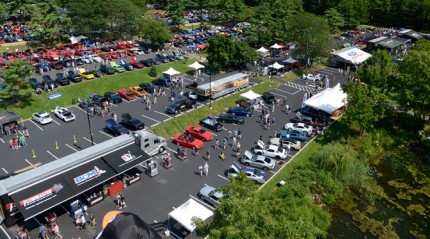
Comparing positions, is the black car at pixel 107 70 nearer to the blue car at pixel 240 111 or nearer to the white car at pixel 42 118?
the white car at pixel 42 118

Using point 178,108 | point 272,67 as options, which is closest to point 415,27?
point 272,67

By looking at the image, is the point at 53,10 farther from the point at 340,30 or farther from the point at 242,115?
the point at 340,30

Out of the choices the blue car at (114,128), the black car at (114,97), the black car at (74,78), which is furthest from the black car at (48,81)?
the blue car at (114,128)

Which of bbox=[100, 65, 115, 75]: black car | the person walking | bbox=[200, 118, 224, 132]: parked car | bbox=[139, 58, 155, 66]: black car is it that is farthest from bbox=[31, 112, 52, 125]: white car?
bbox=[139, 58, 155, 66]: black car

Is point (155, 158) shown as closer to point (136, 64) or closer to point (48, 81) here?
point (48, 81)

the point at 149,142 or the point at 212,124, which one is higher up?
the point at 149,142

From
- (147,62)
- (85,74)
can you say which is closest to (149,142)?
(85,74)

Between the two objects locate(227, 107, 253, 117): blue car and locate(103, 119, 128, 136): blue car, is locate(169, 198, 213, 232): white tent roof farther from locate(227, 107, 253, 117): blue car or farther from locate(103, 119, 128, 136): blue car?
locate(227, 107, 253, 117): blue car

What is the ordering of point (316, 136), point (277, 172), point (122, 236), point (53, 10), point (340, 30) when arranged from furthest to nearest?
point (340, 30)
point (53, 10)
point (316, 136)
point (277, 172)
point (122, 236)

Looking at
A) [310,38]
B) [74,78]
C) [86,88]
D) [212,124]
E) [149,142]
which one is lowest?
[212,124]
